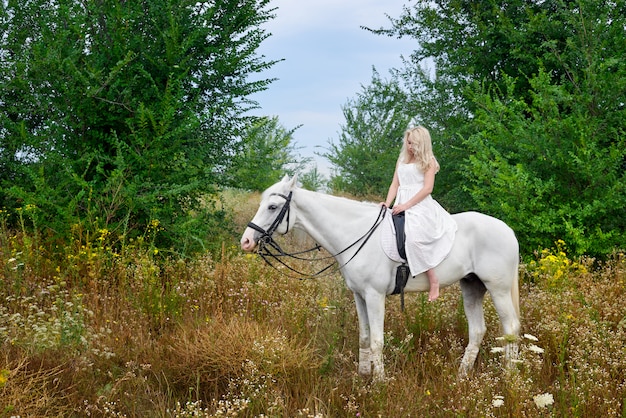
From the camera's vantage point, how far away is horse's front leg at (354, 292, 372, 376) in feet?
16.3

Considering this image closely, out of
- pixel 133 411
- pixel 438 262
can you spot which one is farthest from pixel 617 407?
pixel 133 411

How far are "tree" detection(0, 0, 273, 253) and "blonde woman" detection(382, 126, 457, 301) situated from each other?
3.98 m

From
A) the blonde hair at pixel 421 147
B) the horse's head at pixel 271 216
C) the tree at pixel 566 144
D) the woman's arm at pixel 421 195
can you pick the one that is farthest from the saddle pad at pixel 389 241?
the tree at pixel 566 144

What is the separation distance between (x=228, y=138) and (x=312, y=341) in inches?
233

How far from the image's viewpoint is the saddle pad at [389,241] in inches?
200

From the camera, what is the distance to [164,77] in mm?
9438

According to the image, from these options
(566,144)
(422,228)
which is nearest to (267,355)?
(422,228)

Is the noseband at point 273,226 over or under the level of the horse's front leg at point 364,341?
over

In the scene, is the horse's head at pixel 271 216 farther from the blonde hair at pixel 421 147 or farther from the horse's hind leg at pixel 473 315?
the horse's hind leg at pixel 473 315

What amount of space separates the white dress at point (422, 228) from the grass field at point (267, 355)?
2.43ft

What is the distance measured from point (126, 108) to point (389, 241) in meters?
5.62

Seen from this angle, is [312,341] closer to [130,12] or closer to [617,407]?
[617,407]

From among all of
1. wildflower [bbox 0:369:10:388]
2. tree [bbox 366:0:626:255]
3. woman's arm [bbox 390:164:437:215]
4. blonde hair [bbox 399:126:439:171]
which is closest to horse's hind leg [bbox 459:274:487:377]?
woman's arm [bbox 390:164:437:215]

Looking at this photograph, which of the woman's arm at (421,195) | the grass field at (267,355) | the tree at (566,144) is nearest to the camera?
the grass field at (267,355)
